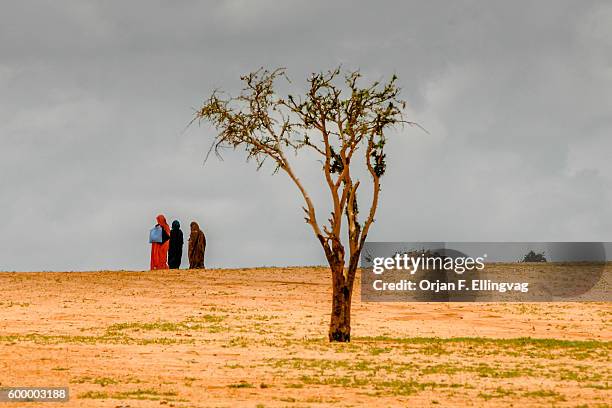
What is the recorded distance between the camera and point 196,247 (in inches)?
1967

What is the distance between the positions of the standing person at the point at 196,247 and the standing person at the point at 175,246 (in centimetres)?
52

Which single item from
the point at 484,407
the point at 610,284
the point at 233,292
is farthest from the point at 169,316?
the point at 610,284

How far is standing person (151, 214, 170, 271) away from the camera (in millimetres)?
49469

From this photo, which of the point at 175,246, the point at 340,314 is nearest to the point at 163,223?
the point at 175,246

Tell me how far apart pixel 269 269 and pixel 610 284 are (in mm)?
15536

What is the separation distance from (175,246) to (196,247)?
992 millimetres

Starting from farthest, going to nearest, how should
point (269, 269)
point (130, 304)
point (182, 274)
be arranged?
point (269, 269) → point (182, 274) → point (130, 304)

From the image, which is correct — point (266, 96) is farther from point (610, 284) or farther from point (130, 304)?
point (610, 284)

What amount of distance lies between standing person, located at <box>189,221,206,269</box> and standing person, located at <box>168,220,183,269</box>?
52cm

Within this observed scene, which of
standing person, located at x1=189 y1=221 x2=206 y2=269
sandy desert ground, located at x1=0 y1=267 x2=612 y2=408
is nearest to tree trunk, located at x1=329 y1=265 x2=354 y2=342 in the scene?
sandy desert ground, located at x1=0 y1=267 x2=612 y2=408

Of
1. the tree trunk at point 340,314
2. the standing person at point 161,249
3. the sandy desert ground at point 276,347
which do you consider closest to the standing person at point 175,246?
the standing person at point 161,249

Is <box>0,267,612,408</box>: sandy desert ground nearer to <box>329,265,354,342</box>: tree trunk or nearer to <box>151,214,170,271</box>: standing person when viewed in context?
<box>329,265,354,342</box>: tree trunk

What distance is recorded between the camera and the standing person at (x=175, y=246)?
163 ft

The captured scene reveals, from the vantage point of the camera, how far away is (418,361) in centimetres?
2244
